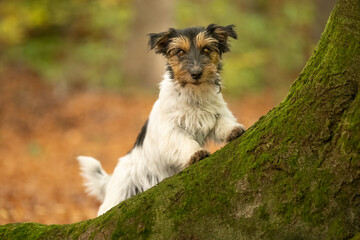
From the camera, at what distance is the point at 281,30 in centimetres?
2116

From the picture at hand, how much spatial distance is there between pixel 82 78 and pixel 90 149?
6501 mm

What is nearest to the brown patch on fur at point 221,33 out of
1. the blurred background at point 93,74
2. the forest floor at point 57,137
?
the forest floor at point 57,137

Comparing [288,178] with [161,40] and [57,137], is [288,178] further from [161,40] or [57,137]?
[57,137]

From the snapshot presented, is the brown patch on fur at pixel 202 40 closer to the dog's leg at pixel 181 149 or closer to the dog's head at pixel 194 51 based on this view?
the dog's head at pixel 194 51

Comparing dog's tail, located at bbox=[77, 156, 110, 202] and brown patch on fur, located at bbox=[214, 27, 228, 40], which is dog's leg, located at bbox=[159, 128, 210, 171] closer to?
brown patch on fur, located at bbox=[214, 27, 228, 40]

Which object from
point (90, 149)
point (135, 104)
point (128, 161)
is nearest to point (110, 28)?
point (135, 104)

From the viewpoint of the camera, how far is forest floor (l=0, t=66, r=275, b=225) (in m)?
9.52

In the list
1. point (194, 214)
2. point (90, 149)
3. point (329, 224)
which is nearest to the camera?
point (329, 224)

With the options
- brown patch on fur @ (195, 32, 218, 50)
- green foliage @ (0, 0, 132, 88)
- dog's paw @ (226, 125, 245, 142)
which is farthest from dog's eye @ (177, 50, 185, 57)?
green foliage @ (0, 0, 132, 88)

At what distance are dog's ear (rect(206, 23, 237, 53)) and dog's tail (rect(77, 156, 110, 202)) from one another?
2214mm

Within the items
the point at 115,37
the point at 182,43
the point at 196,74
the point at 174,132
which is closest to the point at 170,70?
the point at 182,43

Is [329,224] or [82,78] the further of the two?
[82,78]

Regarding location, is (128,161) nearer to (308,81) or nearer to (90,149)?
(308,81)

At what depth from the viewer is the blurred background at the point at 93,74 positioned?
39.5ft
